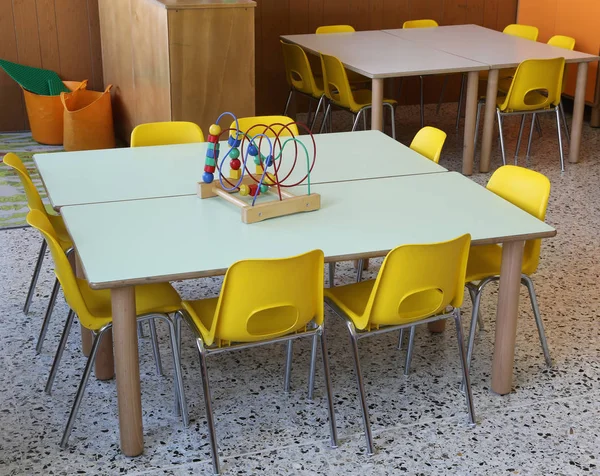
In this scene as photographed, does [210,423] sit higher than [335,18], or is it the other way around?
[335,18]

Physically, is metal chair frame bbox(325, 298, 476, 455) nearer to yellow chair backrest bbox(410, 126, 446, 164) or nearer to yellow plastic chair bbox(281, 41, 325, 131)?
yellow chair backrest bbox(410, 126, 446, 164)

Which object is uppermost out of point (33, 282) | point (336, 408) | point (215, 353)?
point (215, 353)

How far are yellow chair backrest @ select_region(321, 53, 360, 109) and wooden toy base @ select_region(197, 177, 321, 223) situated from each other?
8.19 feet

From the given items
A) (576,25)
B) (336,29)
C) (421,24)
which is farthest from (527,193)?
(576,25)

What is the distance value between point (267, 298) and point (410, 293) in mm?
471

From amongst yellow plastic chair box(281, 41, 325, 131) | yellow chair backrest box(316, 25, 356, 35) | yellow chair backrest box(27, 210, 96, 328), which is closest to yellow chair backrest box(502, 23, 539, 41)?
yellow chair backrest box(316, 25, 356, 35)

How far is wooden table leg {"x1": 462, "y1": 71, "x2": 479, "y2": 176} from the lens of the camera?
18.4 feet

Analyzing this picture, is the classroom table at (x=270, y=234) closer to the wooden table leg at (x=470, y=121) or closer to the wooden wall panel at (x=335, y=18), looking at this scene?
the wooden table leg at (x=470, y=121)

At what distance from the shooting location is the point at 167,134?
409cm

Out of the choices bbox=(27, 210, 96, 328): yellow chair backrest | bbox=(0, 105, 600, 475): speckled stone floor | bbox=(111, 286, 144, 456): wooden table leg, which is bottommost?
bbox=(0, 105, 600, 475): speckled stone floor

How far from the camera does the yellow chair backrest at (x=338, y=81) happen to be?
5508mm

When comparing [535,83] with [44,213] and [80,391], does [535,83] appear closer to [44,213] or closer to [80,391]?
[44,213]

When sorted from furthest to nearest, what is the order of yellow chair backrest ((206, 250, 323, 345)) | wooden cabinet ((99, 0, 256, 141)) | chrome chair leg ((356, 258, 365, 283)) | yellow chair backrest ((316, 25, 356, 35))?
1. yellow chair backrest ((316, 25, 356, 35))
2. wooden cabinet ((99, 0, 256, 141))
3. chrome chair leg ((356, 258, 365, 283))
4. yellow chair backrest ((206, 250, 323, 345))

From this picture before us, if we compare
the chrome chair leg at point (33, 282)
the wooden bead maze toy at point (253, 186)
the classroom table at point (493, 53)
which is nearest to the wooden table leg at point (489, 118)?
the classroom table at point (493, 53)
